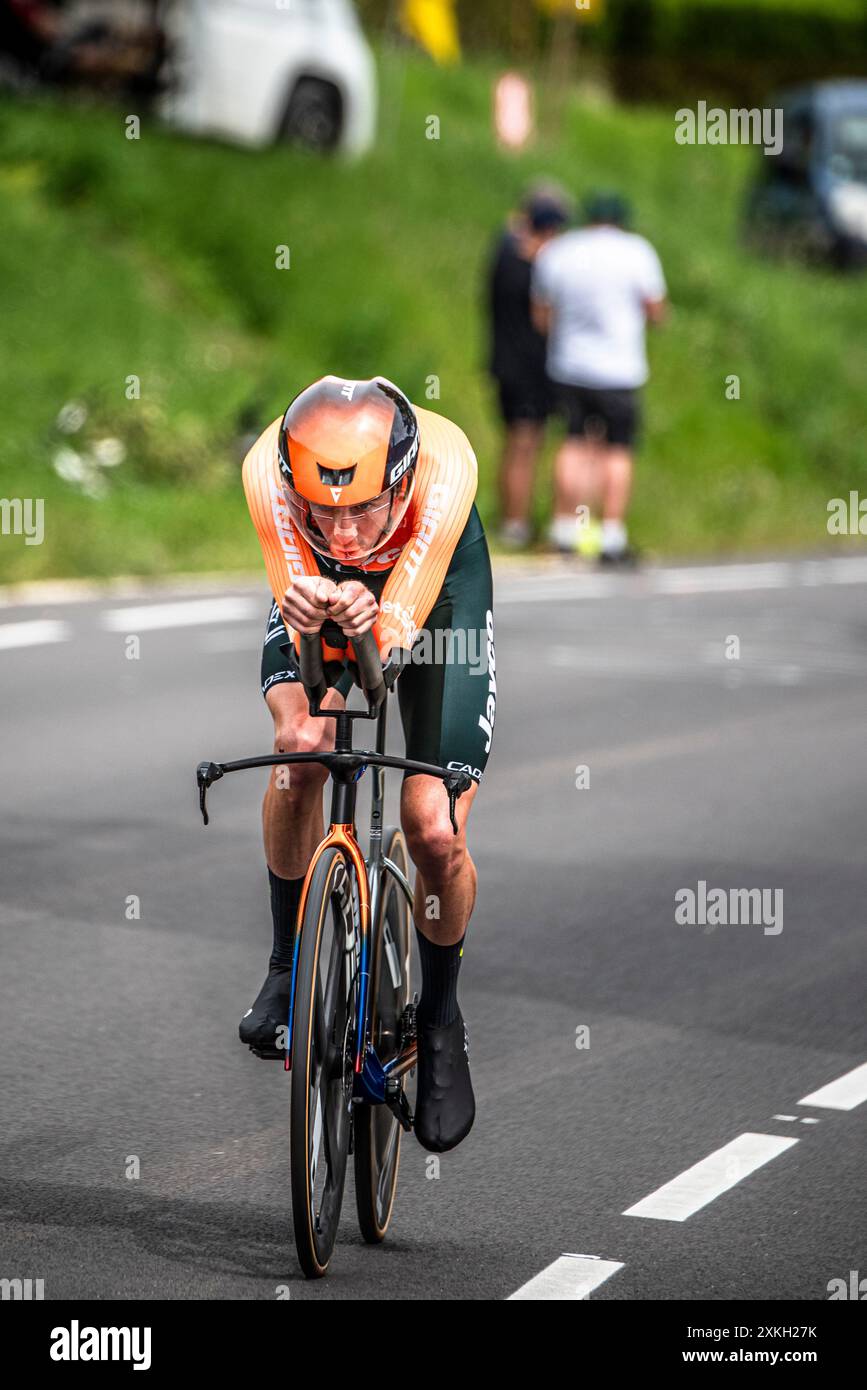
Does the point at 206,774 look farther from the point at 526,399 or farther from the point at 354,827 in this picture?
the point at 526,399

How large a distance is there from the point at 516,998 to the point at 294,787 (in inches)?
79.7

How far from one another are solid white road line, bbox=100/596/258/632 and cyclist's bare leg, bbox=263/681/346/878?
354 inches

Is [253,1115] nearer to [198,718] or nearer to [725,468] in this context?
[198,718]

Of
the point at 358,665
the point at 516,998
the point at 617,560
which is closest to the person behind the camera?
the point at 358,665

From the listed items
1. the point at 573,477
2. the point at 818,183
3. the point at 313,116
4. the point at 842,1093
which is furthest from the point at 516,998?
the point at 818,183

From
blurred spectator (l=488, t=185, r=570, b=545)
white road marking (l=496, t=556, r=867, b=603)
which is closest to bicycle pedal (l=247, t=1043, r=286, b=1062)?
white road marking (l=496, t=556, r=867, b=603)

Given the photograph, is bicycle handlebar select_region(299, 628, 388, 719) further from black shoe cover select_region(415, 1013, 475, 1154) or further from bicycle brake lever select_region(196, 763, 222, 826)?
black shoe cover select_region(415, 1013, 475, 1154)

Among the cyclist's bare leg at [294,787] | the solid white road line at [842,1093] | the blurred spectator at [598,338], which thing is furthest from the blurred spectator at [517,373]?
the cyclist's bare leg at [294,787]

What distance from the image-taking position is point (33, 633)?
14195mm

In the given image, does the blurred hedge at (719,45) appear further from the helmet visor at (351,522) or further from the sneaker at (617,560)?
the helmet visor at (351,522)

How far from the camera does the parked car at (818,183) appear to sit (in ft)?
100

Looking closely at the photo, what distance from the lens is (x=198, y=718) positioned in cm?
1185

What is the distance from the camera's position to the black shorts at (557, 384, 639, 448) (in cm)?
1766
